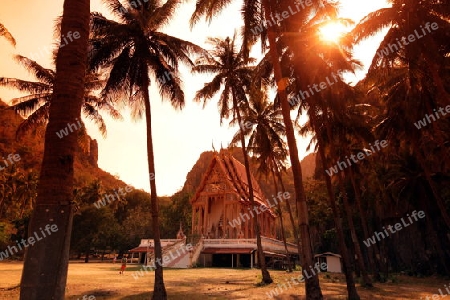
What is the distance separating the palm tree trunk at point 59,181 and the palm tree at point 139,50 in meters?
11.3

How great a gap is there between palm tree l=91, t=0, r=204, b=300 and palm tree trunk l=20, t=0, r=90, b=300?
11.3 meters

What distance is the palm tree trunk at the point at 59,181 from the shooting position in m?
3.56

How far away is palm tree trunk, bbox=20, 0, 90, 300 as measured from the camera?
3.56 m

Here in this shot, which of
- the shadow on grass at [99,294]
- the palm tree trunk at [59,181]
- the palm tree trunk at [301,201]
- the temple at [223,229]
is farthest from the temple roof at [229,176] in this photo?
the palm tree trunk at [59,181]

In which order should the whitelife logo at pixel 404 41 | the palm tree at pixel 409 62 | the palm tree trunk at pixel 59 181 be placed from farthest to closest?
the palm tree at pixel 409 62
the whitelife logo at pixel 404 41
the palm tree trunk at pixel 59 181

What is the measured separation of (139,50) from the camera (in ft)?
A: 53.8

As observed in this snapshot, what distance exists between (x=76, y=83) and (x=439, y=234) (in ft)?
134

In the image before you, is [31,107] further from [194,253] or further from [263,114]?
[194,253]

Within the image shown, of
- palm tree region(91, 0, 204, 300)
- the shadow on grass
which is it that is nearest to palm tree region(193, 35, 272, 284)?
palm tree region(91, 0, 204, 300)

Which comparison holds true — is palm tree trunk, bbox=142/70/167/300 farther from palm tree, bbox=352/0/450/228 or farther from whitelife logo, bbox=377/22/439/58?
whitelife logo, bbox=377/22/439/58

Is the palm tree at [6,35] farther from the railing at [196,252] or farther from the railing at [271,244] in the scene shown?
the railing at [271,244]

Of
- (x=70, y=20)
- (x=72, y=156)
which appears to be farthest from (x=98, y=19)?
(x=72, y=156)

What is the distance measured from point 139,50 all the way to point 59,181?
1364 centimetres

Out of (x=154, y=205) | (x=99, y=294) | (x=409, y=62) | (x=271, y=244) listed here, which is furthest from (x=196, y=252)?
(x=409, y=62)
